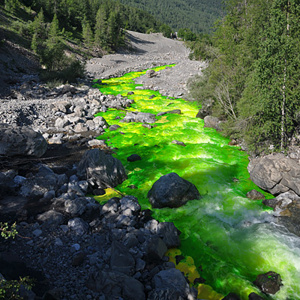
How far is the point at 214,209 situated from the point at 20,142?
31.0ft

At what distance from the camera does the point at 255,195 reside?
35.1 ft

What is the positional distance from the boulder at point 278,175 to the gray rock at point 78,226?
7992 mm

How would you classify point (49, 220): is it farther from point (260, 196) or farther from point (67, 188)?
point (260, 196)

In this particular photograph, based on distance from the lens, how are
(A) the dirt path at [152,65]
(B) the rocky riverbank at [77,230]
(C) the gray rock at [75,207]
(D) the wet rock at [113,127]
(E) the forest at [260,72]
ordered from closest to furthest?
(B) the rocky riverbank at [77,230], (C) the gray rock at [75,207], (E) the forest at [260,72], (D) the wet rock at [113,127], (A) the dirt path at [152,65]

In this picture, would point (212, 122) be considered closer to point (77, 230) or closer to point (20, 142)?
point (20, 142)

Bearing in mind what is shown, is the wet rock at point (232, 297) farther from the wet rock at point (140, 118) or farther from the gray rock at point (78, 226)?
the wet rock at point (140, 118)

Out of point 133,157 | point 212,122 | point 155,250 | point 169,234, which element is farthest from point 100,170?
point 212,122

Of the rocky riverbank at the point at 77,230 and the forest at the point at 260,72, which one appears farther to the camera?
the forest at the point at 260,72

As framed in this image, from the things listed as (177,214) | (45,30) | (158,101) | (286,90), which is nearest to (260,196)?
(177,214)

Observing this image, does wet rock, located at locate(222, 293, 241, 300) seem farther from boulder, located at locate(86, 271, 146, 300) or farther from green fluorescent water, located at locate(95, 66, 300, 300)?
boulder, located at locate(86, 271, 146, 300)

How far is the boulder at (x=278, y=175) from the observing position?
10.5 metres

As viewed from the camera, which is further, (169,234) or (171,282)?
(169,234)

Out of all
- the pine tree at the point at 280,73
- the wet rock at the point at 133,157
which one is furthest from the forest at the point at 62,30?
the pine tree at the point at 280,73

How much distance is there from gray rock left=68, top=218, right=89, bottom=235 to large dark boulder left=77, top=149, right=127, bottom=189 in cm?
298
